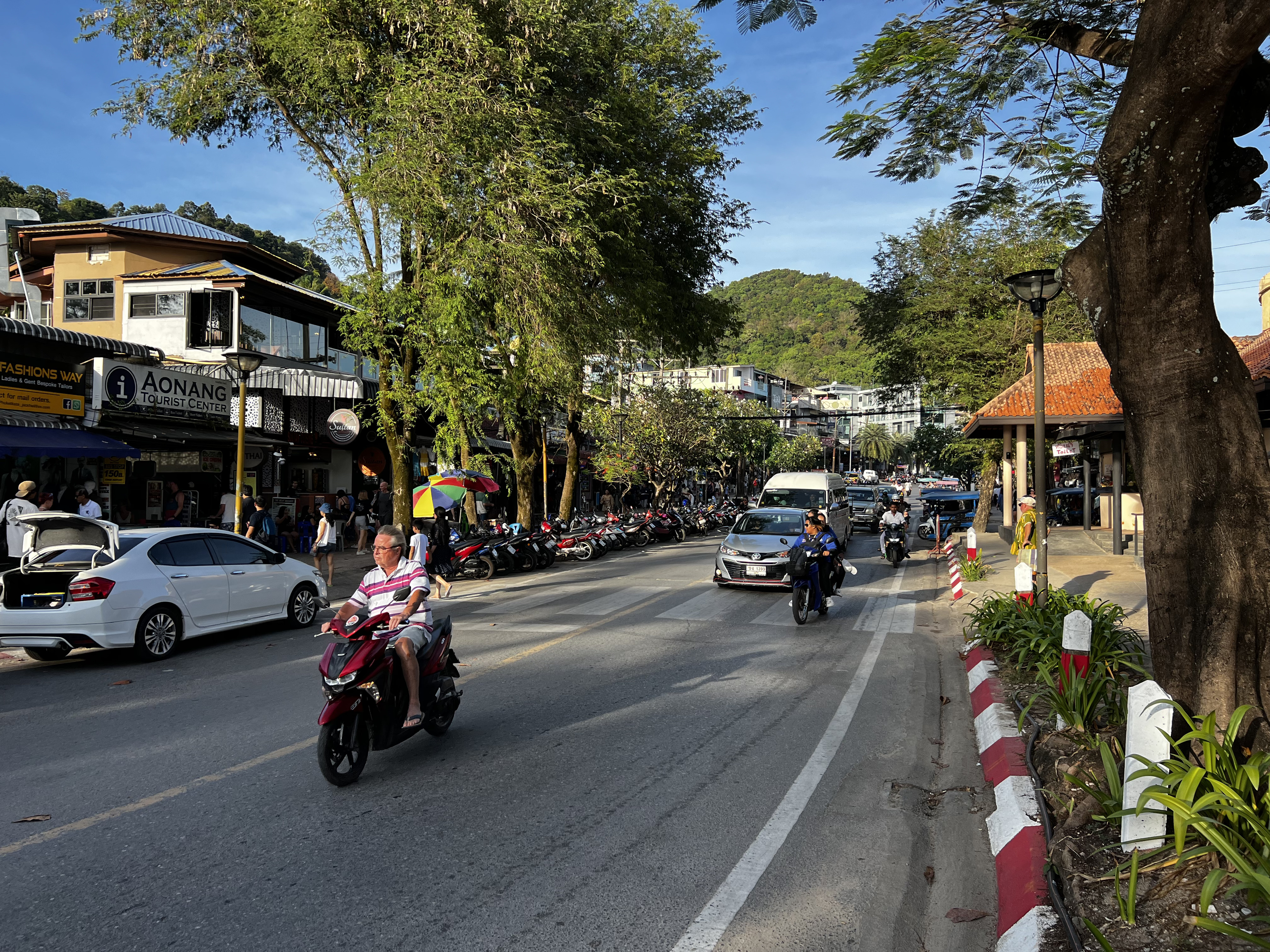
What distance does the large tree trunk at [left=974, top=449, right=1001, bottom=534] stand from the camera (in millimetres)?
31188

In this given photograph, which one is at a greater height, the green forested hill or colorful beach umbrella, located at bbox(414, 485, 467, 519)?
the green forested hill

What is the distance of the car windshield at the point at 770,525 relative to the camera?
1634 centimetres

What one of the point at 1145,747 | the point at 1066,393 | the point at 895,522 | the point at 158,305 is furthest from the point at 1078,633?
the point at 158,305

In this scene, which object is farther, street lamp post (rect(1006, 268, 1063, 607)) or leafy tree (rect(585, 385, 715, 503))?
leafy tree (rect(585, 385, 715, 503))

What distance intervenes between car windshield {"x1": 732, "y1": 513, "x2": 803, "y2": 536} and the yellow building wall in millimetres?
18530

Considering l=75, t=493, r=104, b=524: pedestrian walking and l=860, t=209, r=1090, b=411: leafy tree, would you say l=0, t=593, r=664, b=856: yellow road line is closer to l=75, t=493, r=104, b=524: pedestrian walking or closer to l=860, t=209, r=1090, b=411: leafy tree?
l=75, t=493, r=104, b=524: pedestrian walking

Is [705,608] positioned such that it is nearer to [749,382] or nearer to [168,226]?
[168,226]

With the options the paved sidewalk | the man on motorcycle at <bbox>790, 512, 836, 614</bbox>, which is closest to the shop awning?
the man on motorcycle at <bbox>790, 512, 836, 614</bbox>

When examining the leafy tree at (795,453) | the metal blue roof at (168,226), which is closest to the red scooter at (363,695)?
the metal blue roof at (168,226)

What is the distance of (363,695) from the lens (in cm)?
572

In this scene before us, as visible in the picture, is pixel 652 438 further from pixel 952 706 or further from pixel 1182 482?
pixel 1182 482

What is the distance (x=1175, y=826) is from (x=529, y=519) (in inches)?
869

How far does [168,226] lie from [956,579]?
954 inches

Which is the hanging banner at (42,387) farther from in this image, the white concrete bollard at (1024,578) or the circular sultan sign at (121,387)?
the white concrete bollard at (1024,578)
